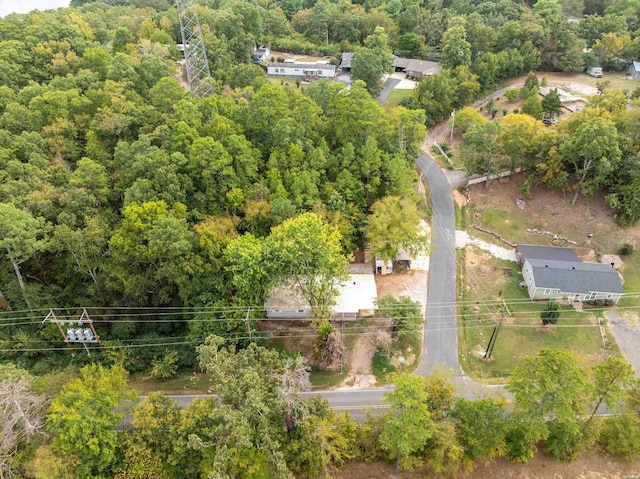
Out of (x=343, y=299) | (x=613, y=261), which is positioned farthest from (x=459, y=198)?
(x=343, y=299)

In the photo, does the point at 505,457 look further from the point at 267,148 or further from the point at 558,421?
the point at 267,148

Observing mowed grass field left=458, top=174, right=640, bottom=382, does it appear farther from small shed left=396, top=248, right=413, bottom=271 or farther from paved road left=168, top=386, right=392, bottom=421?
paved road left=168, top=386, right=392, bottom=421

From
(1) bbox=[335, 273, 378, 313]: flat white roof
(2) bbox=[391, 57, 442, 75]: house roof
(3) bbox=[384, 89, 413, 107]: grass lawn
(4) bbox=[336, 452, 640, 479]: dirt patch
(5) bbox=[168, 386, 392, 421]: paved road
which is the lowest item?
(4) bbox=[336, 452, 640, 479]: dirt patch

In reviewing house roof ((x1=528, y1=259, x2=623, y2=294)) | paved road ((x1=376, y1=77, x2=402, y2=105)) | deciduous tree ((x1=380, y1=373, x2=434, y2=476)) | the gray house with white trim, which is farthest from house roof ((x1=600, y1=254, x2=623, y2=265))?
paved road ((x1=376, y1=77, x2=402, y2=105))

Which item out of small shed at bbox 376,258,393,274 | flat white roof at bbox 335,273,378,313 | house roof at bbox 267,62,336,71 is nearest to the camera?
flat white roof at bbox 335,273,378,313

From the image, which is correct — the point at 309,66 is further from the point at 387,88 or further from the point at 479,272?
the point at 479,272

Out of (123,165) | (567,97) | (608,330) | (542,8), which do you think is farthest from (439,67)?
(123,165)
